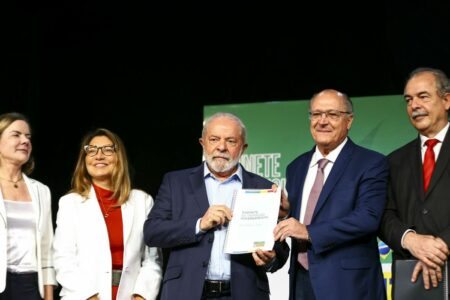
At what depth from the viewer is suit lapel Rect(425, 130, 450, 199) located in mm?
3986

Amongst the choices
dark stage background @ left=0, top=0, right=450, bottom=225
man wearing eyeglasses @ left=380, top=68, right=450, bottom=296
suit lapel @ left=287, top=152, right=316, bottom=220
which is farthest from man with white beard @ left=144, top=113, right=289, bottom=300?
dark stage background @ left=0, top=0, right=450, bottom=225

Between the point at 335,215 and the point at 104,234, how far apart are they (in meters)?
1.29

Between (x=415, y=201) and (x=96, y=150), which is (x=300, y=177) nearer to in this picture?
(x=415, y=201)

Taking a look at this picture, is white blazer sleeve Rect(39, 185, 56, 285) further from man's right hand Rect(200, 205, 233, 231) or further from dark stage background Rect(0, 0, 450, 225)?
dark stage background Rect(0, 0, 450, 225)

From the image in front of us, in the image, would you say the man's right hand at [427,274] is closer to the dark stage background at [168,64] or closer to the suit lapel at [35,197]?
the suit lapel at [35,197]

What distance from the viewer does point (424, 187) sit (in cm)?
403

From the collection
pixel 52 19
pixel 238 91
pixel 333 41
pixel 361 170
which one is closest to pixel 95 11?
pixel 52 19

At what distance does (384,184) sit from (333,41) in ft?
8.44

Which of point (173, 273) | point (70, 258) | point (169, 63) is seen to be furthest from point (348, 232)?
point (169, 63)

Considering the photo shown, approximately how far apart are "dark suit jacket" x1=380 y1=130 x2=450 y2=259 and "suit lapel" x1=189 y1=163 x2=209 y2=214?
0.91 meters

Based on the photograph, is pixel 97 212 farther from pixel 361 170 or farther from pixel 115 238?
pixel 361 170

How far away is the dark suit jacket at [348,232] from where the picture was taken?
397 cm

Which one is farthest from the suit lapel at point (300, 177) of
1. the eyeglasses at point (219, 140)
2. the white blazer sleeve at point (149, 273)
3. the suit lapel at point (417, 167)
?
the white blazer sleeve at point (149, 273)

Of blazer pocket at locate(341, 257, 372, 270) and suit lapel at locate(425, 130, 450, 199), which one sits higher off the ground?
suit lapel at locate(425, 130, 450, 199)
